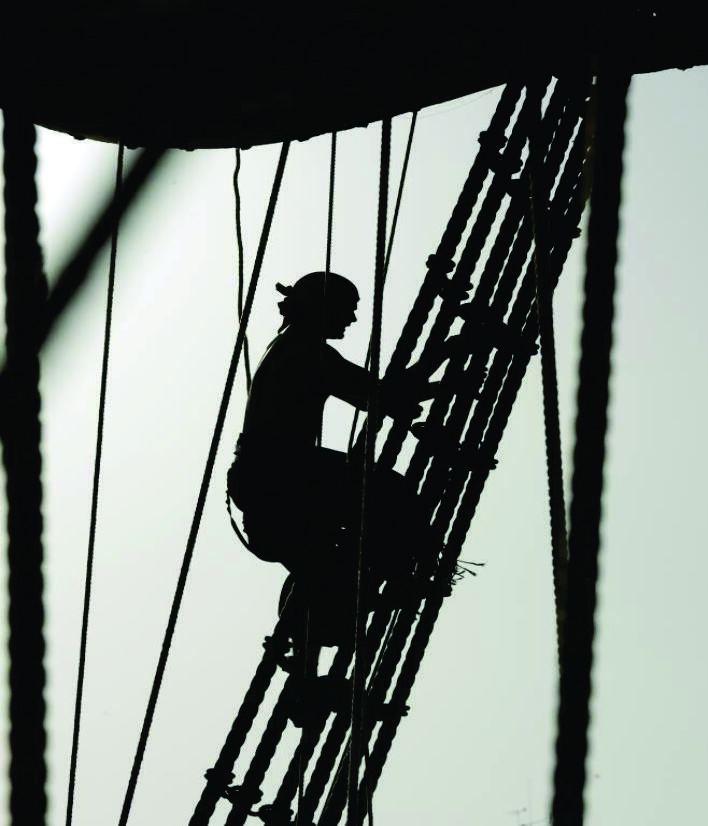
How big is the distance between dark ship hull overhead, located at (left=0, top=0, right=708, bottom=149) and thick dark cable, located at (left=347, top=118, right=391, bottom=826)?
1040 millimetres

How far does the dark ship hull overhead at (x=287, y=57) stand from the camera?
5703 millimetres

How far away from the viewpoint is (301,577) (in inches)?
208

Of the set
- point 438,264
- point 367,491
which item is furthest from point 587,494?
point 438,264

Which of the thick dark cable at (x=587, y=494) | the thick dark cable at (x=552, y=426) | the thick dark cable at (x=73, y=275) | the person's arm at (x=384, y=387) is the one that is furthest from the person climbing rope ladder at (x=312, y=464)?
the thick dark cable at (x=587, y=494)

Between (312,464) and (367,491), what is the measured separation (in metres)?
0.54

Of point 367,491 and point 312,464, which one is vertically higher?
A: point 312,464

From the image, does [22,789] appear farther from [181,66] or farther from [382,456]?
[181,66]

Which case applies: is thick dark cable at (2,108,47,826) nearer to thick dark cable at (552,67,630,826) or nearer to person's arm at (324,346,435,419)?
thick dark cable at (552,67,630,826)

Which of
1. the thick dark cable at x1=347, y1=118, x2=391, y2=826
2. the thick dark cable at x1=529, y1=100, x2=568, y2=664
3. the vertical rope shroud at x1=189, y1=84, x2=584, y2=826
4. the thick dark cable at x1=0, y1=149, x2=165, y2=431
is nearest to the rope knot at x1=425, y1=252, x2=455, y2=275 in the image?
the vertical rope shroud at x1=189, y1=84, x2=584, y2=826

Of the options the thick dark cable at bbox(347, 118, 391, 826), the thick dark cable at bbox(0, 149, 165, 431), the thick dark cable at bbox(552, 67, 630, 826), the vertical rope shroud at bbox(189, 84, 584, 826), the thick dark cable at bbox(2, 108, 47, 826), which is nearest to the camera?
the thick dark cable at bbox(2, 108, 47, 826)

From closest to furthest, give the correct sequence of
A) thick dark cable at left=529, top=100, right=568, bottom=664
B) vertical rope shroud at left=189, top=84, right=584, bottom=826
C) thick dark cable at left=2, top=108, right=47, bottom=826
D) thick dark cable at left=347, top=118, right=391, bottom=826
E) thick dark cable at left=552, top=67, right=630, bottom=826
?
thick dark cable at left=2, top=108, right=47, bottom=826 → thick dark cable at left=552, top=67, right=630, bottom=826 → thick dark cable at left=529, top=100, right=568, bottom=664 → thick dark cable at left=347, top=118, right=391, bottom=826 → vertical rope shroud at left=189, top=84, right=584, bottom=826

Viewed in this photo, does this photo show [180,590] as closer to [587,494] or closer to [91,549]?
[91,549]

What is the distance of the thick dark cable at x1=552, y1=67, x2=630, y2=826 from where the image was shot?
2.00 meters

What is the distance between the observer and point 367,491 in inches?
179
